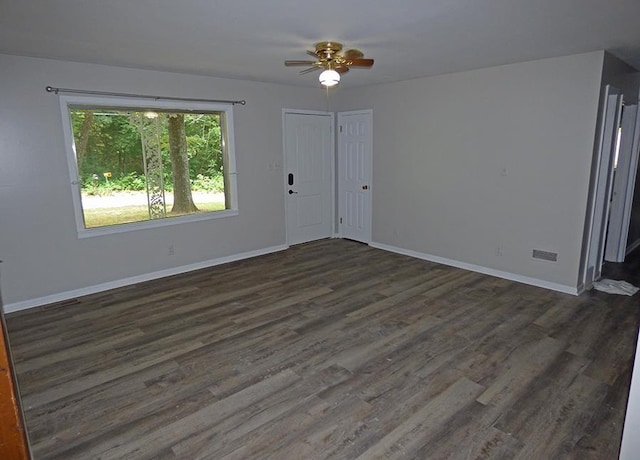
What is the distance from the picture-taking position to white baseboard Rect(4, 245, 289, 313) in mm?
A: 3957

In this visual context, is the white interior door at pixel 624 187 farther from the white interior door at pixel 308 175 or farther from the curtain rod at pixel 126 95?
the curtain rod at pixel 126 95

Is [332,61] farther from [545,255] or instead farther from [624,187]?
[624,187]

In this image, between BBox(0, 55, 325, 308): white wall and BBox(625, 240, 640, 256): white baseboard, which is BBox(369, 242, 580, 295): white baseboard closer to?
BBox(625, 240, 640, 256): white baseboard

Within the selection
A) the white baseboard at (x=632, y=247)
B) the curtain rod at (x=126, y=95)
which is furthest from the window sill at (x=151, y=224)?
the white baseboard at (x=632, y=247)

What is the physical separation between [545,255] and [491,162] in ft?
4.08

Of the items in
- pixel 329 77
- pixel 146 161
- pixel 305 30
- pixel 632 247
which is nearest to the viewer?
pixel 305 30

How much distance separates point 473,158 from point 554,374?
2.84 metres

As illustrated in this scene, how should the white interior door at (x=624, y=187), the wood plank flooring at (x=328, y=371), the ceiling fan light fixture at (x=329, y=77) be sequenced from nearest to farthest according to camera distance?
the wood plank flooring at (x=328, y=371), the ceiling fan light fixture at (x=329, y=77), the white interior door at (x=624, y=187)

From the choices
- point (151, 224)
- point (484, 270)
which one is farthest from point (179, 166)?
point (484, 270)

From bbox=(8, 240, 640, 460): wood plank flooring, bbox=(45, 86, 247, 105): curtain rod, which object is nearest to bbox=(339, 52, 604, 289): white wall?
bbox=(8, 240, 640, 460): wood plank flooring

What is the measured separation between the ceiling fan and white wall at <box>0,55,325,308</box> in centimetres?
215

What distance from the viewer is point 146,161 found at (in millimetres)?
4719

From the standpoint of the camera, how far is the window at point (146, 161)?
4242 mm

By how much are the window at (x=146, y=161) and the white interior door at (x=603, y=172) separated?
436 centimetres
